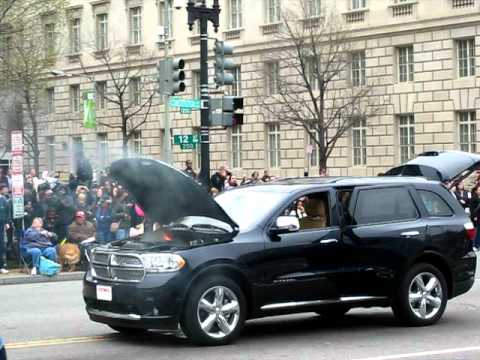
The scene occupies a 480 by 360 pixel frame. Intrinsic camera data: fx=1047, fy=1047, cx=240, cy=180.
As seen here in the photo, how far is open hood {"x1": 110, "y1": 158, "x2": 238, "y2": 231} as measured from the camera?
11.0 metres

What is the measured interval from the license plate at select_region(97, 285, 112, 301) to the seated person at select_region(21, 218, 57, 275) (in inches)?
383

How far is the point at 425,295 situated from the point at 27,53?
1023 inches

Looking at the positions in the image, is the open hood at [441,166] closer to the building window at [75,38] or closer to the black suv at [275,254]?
the black suv at [275,254]

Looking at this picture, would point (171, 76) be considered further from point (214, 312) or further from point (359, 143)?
point (359, 143)

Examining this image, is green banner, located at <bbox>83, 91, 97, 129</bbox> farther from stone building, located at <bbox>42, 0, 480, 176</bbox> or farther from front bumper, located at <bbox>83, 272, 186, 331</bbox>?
front bumper, located at <bbox>83, 272, 186, 331</bbox>

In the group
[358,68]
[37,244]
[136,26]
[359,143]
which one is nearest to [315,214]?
[37,244]

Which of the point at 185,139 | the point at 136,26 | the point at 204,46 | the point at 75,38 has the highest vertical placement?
the point at 136,26

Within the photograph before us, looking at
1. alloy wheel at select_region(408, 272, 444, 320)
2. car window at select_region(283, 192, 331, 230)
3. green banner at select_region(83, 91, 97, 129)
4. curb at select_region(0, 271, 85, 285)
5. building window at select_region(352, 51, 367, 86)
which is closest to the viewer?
car window at select_region(283, 192, 331, 230)

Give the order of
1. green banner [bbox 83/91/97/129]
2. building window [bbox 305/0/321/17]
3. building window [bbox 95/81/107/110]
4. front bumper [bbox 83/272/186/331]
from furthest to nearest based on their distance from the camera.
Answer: building window [bbox 95/81/107/110] < building window [bbox 305/0/321/17] < green banner [bbox 83/91/97/129] < front bumper [bbox 83/272/186/331]

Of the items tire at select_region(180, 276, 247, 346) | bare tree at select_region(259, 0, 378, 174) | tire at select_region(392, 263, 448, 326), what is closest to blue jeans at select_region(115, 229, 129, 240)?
tire at select_region(392, 263, 448, 326)

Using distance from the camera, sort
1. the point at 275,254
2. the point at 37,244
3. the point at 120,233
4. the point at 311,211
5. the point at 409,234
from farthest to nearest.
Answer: the point at 120,233, the point at 37,244, the point at 409,234, the point at 311,211, the point at 275,254

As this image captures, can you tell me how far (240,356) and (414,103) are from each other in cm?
3541

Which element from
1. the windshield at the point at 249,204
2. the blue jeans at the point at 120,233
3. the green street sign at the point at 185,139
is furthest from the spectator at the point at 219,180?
the windshield at the point at 249,204

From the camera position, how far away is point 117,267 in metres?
10.7
